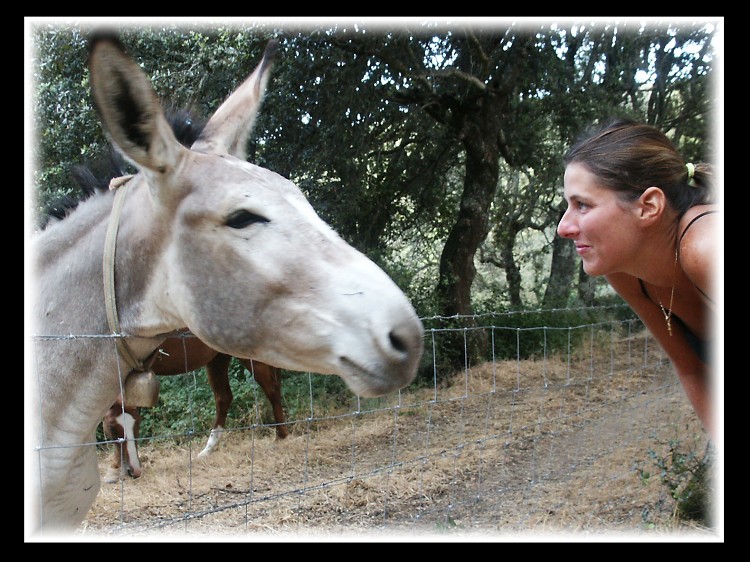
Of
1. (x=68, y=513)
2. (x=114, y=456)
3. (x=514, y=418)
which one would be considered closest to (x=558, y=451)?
(x=514, y=418)

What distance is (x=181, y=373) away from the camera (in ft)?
18.2

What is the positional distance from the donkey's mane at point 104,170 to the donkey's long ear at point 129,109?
0.91ft

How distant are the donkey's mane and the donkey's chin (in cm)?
103

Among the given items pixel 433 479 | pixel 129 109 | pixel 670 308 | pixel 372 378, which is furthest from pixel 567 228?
pixel 433 479

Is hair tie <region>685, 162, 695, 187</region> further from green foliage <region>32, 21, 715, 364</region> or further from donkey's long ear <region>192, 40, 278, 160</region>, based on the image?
green foliage <region>32, 21, 715, 364</region>

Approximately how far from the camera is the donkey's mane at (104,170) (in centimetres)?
196

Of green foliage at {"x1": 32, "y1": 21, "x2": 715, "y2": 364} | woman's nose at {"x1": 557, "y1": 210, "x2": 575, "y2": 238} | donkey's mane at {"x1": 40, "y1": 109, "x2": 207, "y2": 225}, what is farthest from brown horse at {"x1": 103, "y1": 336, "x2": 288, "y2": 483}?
woman's nose at {"x1": 557, "y1": 210, "x2": 575, "y2": 238}

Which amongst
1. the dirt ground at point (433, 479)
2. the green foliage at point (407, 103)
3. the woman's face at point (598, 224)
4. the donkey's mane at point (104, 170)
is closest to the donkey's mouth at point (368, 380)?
the woman's face at point (598, 224)

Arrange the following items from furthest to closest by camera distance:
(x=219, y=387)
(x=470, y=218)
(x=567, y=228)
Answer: (x=470, y=218) → (x=219, y=387) → (x=567, y=228)

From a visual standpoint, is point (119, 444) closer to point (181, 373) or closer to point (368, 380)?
point (181, 373)

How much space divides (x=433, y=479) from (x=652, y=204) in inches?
152

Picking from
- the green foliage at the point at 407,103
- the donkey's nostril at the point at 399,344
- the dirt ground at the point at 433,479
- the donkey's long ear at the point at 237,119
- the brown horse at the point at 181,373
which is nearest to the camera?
the donkey's nostril at the point at 399,344

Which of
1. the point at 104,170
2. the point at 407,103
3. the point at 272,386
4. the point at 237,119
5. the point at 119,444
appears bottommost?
the point at 119,444

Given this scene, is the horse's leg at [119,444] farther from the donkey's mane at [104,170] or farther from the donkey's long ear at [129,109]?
the donkey's long ear at [129,109]
